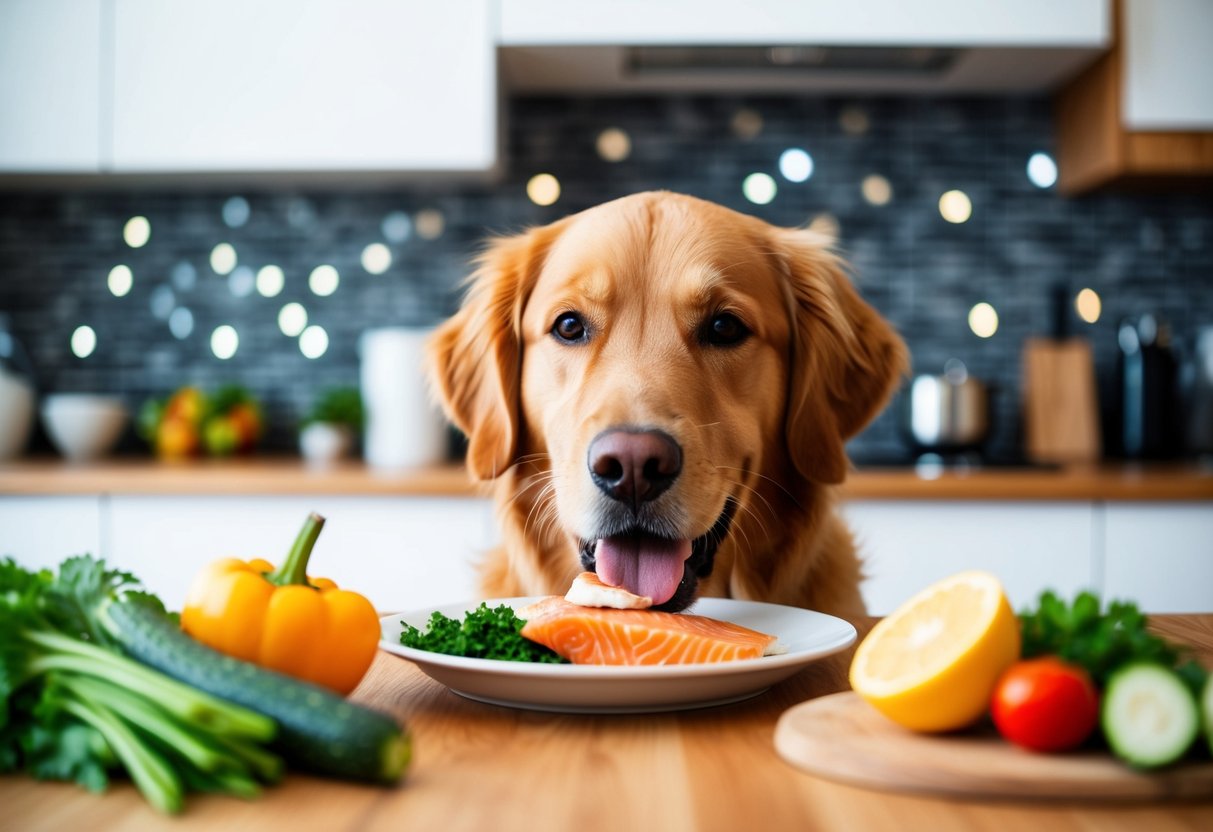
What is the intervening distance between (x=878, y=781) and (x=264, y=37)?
335 centimetres

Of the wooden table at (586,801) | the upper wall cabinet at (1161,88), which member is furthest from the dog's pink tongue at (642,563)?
the upper wall cabinet at (1161,88)

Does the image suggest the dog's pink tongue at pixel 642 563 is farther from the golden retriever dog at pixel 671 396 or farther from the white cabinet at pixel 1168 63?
the white cabinet at pixel 1168 63

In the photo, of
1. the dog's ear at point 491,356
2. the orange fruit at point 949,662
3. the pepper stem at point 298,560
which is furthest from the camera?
the dog's ear at point 491,356

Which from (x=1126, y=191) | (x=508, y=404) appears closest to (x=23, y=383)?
(x=508, y=404)

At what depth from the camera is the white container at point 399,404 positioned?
3.48 metres

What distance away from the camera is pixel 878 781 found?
2.56 ft

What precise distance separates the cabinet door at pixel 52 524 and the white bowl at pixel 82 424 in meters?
0.56

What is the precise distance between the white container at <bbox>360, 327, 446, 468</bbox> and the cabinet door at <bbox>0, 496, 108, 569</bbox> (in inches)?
35.8

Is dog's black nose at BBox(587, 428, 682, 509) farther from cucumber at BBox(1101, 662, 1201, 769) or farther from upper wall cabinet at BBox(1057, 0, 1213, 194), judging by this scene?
upper wall cabinet at BBox(1057, 0, 1213, 194)

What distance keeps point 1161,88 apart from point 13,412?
420 centimetres

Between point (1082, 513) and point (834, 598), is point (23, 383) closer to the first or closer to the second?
point (834, 598)

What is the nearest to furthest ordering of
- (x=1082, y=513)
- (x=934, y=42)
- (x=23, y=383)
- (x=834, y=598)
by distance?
(x=834, y=598)
(x=1082, y=513)
(x=934, y=42)
(x=23, y=383)

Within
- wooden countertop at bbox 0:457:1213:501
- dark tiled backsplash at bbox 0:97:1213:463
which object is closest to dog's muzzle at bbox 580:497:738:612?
wooden countertop at bbox 0:457:1213:501

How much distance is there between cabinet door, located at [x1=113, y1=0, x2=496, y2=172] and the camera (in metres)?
3.37
